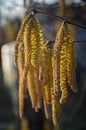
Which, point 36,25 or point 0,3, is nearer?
point 36,25

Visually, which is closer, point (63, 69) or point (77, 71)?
point (63, 69)

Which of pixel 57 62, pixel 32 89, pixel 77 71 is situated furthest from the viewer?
pixel 77 71

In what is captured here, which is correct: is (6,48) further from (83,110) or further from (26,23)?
(83,110)

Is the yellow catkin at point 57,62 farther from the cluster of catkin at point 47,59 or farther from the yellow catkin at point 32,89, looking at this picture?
the yellow catkin at point 32,89

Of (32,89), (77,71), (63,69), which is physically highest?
(63,69)

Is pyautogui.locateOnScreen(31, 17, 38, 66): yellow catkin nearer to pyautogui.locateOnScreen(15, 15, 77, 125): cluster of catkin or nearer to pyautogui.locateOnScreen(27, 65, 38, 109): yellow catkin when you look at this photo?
pyautogui.locateOnScreen(15, 15, 77, 125): cluster of catkin

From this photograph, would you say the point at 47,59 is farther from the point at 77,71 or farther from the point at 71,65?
the point at 77,71

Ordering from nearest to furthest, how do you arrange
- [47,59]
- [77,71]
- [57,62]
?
[57,62] < [47,59] < [77,71]

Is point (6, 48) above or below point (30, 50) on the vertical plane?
below

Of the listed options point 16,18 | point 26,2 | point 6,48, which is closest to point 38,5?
point 26,2

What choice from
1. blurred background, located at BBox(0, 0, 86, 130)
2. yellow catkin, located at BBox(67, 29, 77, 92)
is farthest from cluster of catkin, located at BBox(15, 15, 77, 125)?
blurred background, located at BBox(0, 0, 86, 130)

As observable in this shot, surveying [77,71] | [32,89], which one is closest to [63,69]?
[32,89]
